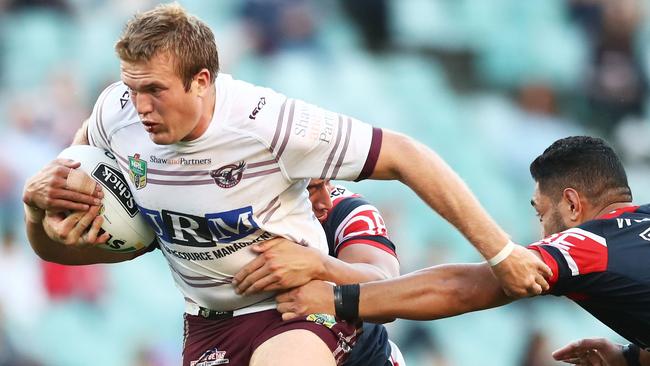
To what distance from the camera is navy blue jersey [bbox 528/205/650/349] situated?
18.7 ft

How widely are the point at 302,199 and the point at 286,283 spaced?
451 millimetres

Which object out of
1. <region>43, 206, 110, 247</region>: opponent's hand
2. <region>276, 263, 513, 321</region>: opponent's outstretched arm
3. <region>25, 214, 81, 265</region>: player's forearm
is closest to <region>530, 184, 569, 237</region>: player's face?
<region>276, 263, 513, 321</region>: opponent's outstretched arm

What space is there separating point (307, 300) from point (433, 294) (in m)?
0.67

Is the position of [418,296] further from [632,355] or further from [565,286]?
[632,355]

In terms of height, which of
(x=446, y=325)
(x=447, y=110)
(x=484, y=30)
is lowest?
(x=446, y=325)

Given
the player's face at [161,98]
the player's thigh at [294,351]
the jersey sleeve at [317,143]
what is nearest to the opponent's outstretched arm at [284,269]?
the player's thigh at [294,351]

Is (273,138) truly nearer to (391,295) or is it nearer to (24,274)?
(391,295)

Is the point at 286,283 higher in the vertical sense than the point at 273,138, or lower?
lower

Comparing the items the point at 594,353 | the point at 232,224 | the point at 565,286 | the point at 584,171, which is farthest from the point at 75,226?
the point at 594,353

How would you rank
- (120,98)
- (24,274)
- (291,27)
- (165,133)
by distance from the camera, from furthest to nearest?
(291,27)
(24,274)
(120,98)
(165,133)

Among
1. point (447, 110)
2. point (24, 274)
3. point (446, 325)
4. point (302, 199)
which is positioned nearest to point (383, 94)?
point (447, 110)

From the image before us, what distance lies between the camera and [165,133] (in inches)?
211

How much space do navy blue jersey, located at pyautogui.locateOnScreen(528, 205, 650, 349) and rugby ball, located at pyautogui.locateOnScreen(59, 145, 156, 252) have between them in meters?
2.02

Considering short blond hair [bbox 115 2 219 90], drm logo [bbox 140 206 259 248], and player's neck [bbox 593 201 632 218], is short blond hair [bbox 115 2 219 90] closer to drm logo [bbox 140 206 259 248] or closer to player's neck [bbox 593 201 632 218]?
drm logo [bbox 140 206 259 248]
